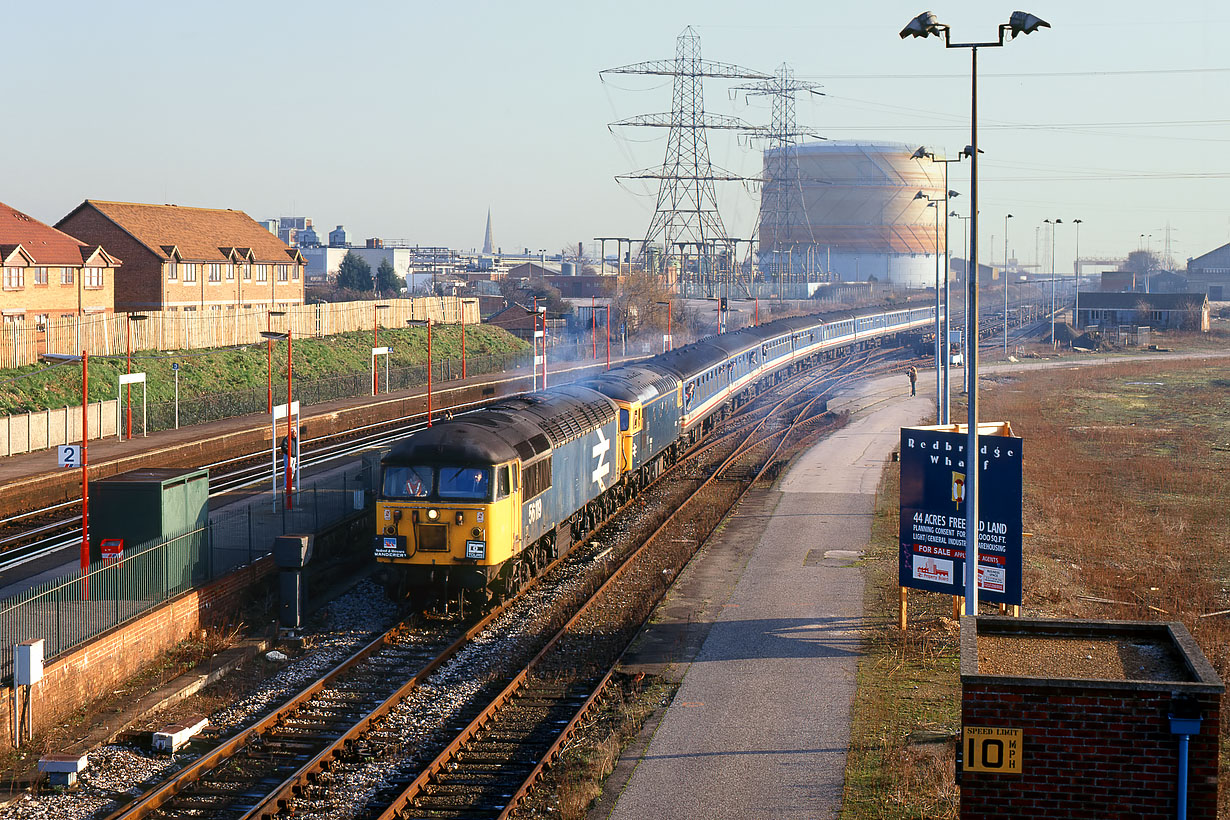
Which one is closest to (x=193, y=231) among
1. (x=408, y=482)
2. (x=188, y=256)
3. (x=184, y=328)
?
(x=188, y=256)

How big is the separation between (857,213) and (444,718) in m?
146

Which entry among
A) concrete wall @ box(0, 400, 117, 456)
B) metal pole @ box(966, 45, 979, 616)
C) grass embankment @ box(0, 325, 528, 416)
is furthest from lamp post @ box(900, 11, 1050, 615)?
grass embankment @ box(0, 325, 528, 416)

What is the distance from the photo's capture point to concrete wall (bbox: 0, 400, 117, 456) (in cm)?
3675

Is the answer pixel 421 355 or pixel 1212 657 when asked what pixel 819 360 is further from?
pixel 1212 657

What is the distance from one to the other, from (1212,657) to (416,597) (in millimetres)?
13664

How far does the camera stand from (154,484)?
71.8 feet

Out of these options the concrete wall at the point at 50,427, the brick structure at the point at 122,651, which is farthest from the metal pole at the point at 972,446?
the concrete wall at the point at 50,427

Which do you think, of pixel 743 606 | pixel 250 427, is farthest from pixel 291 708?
pixel 250 427

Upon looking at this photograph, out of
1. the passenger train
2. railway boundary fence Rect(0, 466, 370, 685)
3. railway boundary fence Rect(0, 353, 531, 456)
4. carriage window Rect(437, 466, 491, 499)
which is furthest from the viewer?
railway boundary fence Rect(0, 353, 531, 456)

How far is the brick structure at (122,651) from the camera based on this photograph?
16.9 meters

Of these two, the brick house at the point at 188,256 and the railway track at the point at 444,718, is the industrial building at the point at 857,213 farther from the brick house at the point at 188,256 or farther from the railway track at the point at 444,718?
the railway track at the point at 444,718

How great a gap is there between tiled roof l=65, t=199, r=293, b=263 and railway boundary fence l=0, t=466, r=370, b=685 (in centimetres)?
3944

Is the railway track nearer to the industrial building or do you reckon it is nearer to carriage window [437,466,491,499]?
carriage window [437,466,491,499]

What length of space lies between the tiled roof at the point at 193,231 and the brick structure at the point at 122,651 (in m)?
43.0
